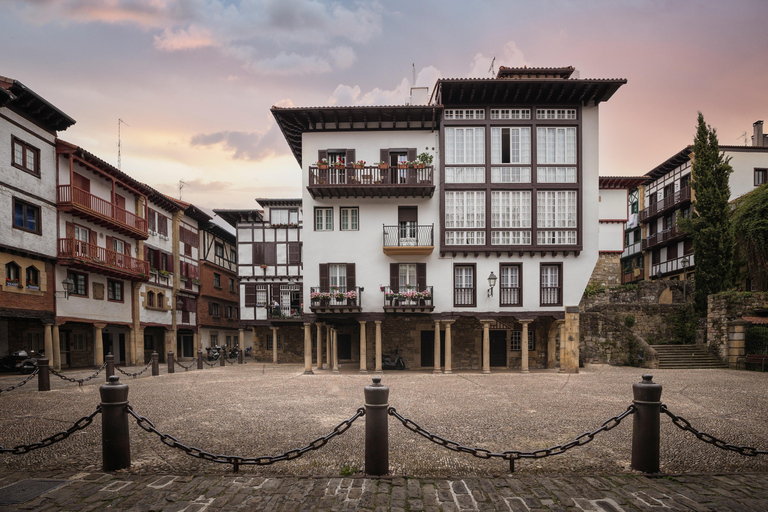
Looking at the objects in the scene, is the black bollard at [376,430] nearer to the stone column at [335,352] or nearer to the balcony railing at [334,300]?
the balcony railing at [334,300]

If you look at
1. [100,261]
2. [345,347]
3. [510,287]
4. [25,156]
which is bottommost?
[345,347]

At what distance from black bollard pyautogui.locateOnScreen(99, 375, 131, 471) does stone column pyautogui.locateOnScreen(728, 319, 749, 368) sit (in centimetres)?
2581

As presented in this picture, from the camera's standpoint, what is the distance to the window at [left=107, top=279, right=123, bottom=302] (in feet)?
88.9

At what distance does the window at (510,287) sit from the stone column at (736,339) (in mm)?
10373

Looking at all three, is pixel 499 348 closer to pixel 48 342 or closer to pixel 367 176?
pixel 367 176

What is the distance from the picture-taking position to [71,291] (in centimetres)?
2277

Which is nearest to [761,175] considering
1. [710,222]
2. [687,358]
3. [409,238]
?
[710,222]

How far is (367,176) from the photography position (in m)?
21.9

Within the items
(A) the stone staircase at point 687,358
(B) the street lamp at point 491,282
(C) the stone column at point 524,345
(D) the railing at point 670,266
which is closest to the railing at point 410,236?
(B) the street lamp at point 491,282

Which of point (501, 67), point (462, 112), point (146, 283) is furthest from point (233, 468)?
point (146, 283)

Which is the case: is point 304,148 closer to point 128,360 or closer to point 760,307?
point 128,360

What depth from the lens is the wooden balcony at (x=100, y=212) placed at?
2306cm

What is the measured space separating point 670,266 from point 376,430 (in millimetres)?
39513

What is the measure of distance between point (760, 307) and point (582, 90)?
1358 cm
